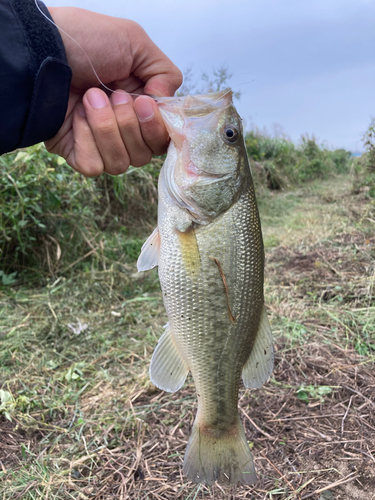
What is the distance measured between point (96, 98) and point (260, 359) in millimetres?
1356

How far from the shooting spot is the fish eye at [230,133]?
5.12 ft

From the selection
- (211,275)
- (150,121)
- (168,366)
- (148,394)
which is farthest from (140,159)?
(148,394)

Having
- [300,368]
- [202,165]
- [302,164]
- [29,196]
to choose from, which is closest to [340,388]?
[300,368]

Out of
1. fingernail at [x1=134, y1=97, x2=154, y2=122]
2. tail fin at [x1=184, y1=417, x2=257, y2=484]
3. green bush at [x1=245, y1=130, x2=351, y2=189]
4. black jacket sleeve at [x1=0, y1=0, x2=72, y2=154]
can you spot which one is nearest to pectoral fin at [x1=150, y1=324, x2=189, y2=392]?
tail fin at [x1=184, y1=417, x2=257, y2=484]

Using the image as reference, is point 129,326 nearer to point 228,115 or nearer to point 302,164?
point 228,115

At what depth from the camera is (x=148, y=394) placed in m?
2.60

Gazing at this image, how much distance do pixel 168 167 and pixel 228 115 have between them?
1.13 feet

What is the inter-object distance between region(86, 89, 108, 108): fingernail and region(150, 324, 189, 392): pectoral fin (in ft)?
3.38

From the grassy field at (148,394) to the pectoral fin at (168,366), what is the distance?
71cm

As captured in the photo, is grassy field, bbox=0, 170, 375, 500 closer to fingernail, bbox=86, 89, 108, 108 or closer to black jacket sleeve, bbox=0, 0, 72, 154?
black jacket sleeve, bbox=0, 0, 72, 154

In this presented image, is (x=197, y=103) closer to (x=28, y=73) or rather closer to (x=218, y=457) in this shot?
(x=28, y=73)

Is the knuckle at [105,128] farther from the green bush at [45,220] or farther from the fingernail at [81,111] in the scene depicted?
the green bush at [45,220]

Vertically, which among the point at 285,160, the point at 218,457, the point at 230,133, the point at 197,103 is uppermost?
the point at 197,103

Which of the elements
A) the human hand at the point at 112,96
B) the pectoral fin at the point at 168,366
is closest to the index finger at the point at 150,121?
the human hand at the point at 112,96
